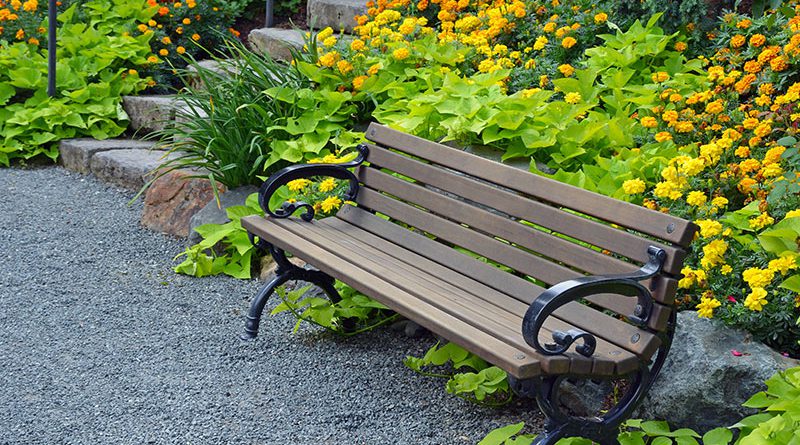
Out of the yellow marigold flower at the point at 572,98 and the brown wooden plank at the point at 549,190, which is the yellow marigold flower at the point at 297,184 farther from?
the yellow marigold flower at the point at 572,98

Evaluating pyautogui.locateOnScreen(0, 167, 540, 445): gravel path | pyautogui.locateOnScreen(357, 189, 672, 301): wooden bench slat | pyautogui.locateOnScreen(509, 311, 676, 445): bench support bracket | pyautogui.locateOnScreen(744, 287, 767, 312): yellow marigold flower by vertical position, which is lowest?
pyautogui.locateOnScreen(0, 167, 540, 445): gravel path

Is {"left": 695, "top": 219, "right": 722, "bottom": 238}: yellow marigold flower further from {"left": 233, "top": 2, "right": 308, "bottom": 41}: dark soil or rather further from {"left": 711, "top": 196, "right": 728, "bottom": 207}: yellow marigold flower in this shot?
{"left": 233, "top": 2, "right": 308, "bottom": 41}: dark soil

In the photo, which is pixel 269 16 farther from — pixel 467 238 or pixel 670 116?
pixel 467 238

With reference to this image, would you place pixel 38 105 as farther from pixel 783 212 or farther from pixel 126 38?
pixel 783 212

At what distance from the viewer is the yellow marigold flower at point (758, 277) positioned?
9.76ft

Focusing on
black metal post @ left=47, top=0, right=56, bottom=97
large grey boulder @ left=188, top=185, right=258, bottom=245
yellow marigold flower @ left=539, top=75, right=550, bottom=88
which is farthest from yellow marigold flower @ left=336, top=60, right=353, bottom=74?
black metal post @ left=47, top=0, right=56, bottom=97

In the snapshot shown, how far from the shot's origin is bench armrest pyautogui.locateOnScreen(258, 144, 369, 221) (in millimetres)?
3977

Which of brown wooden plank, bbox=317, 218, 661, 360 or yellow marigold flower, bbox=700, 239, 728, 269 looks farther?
yellow marigold flower, bbox=700, 239, 728, 269

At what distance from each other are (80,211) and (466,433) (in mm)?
3265

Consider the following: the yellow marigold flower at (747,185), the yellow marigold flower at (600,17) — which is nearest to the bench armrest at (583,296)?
the yellow marigold flower at (747,185)

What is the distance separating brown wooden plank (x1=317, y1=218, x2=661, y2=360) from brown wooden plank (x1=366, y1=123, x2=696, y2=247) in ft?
0.98

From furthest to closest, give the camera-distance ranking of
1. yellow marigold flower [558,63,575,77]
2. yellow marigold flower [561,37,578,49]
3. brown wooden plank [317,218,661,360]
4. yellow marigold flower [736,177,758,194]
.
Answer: yellow marigold flower [561,37,578,49] < yellow marigold flower [558,63,575,77] < yellow marigold flower [736,177,758,194] < brown wooden plank [317,218,661,360]

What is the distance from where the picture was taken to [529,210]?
3289mm

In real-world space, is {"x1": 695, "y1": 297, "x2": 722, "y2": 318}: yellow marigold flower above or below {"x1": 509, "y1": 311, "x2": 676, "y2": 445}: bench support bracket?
above
